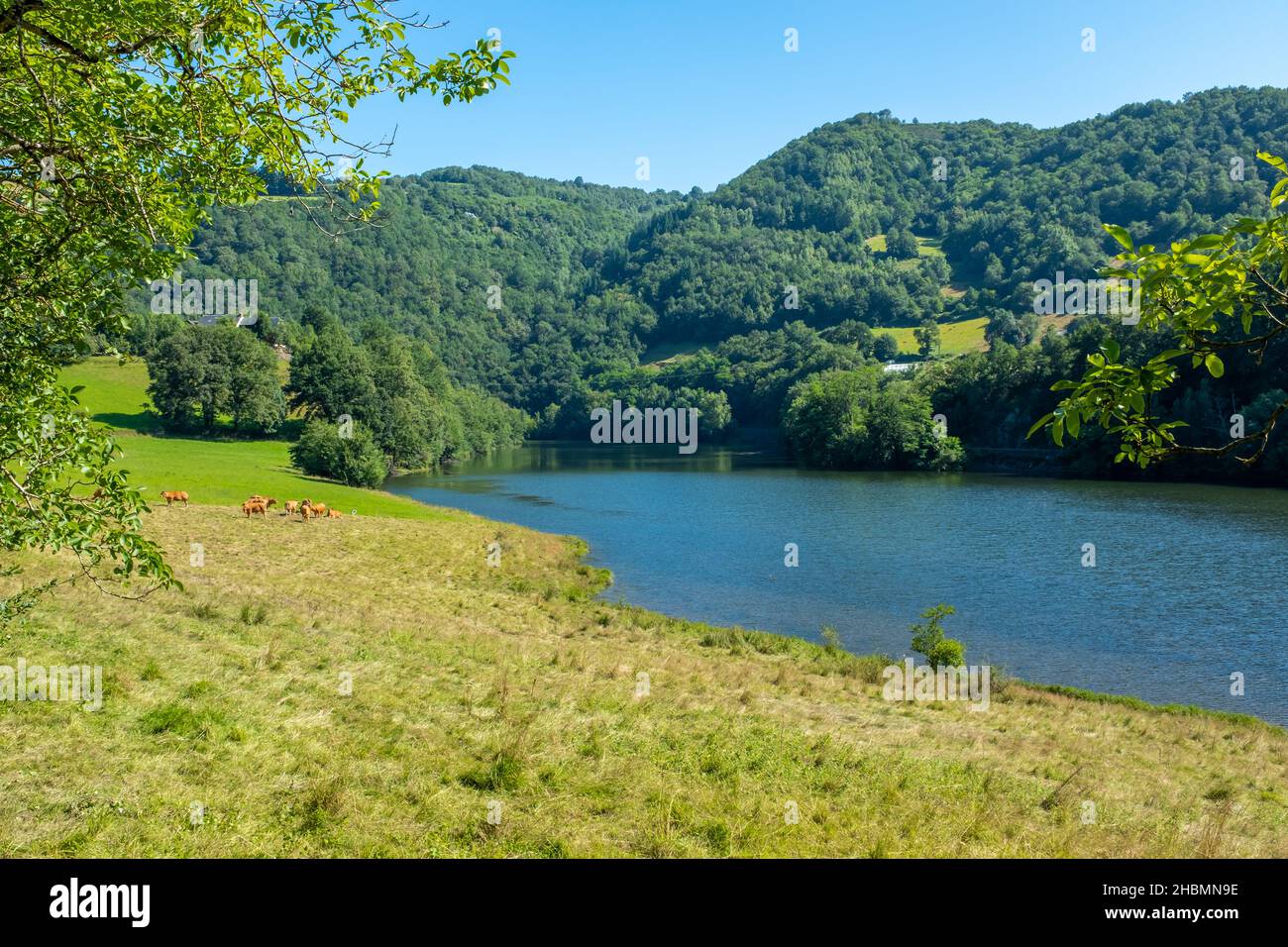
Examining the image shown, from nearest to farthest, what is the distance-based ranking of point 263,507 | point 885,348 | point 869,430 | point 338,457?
point 263,507 → point 338,457 → point 869,430 → point 885,348

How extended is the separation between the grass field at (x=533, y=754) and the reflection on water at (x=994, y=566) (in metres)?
5.85

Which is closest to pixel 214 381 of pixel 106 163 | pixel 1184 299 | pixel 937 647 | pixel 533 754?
pixel 937 647

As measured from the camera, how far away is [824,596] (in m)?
36.2

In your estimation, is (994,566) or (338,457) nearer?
(994,566)

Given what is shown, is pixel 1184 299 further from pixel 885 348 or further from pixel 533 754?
pixel 885 348

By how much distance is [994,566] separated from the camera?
1619 inches

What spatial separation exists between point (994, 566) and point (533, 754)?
118ft

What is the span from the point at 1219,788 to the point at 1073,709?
256 inches

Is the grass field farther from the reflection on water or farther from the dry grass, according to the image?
the reflection on water

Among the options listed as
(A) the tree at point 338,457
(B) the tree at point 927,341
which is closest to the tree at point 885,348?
(B) the tree at point 927,341

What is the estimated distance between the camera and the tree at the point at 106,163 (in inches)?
228

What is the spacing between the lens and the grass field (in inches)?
326

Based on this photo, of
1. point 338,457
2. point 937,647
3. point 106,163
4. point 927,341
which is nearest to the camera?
point 106,163

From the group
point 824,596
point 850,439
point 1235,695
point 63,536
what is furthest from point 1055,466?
point 63,536
